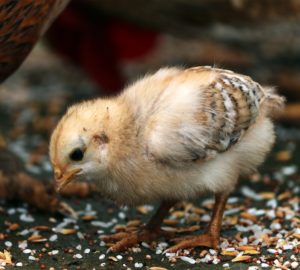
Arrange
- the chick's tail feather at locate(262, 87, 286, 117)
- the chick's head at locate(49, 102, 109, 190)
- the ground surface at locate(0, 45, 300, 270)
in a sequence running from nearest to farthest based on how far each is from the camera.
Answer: the chick's head at locate(49, 102, 109, 190) < the ground surface at locate(0, 45, 300, 270) < the chick's tail feather at locate(262, 87, 286, 117)

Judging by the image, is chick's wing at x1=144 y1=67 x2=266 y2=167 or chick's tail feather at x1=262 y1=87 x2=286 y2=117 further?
chick's tail feather at x1=262 y1=87 x2=286 y2=117

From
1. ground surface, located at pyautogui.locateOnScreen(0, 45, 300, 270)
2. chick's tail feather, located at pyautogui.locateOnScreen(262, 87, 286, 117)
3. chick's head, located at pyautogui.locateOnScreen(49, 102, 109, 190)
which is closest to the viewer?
chick's head, located at pyautogui.locateOnScreen(49, 102, 109, 190)

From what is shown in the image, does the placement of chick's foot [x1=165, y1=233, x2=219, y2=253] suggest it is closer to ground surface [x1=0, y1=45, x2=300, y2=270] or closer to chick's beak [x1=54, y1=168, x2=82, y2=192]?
ground surface [x1=0, y1=45, x2=300, y2=270]

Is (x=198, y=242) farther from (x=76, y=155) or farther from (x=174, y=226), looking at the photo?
(x=76, y=155)

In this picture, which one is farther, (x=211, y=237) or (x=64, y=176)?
(x=211, y=237)

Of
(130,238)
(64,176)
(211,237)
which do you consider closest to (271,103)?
(211,237)

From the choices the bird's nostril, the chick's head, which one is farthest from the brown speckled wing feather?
the bird's nostril

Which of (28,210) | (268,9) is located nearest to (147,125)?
(28,210)
